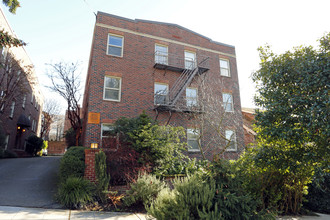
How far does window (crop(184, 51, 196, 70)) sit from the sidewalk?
36.4 ft

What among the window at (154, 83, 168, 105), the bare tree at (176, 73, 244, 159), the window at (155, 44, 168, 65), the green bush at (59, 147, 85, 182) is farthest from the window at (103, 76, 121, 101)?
the green bush at (59, 147, 85, 182)

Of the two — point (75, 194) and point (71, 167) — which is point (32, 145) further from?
point (75, 194)

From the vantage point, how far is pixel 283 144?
5.94m

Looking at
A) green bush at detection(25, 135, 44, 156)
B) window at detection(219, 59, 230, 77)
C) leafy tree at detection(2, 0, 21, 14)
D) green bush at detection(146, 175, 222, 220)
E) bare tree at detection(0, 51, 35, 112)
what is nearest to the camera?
green bush at detection(146, 175, 222, 220)

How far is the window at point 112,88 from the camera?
1189 cm

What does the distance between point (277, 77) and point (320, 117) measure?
60.7 inches

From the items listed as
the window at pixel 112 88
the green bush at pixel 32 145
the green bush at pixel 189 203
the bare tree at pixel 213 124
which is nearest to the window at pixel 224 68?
the bare tree at pixel 213 124

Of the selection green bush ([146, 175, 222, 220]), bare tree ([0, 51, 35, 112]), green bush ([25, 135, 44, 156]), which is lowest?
green bush ([146, 175, 222, 220])

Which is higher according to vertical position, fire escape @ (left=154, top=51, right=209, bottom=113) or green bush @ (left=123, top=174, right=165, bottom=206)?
fire escape @ (left=154, top=51, right=209, bottom=113)

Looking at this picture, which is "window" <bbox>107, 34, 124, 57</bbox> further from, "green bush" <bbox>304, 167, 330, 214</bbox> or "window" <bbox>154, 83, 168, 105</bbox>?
"green bush" <bbox>304, 167, 330, 214</bbox>

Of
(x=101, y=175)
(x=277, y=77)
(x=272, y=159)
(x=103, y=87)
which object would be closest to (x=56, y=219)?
(x=101, y=175)

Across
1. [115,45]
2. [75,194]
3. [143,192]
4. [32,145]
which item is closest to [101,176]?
[75,194]

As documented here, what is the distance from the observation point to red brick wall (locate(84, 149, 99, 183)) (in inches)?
282

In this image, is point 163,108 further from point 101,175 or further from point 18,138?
point 18,138
